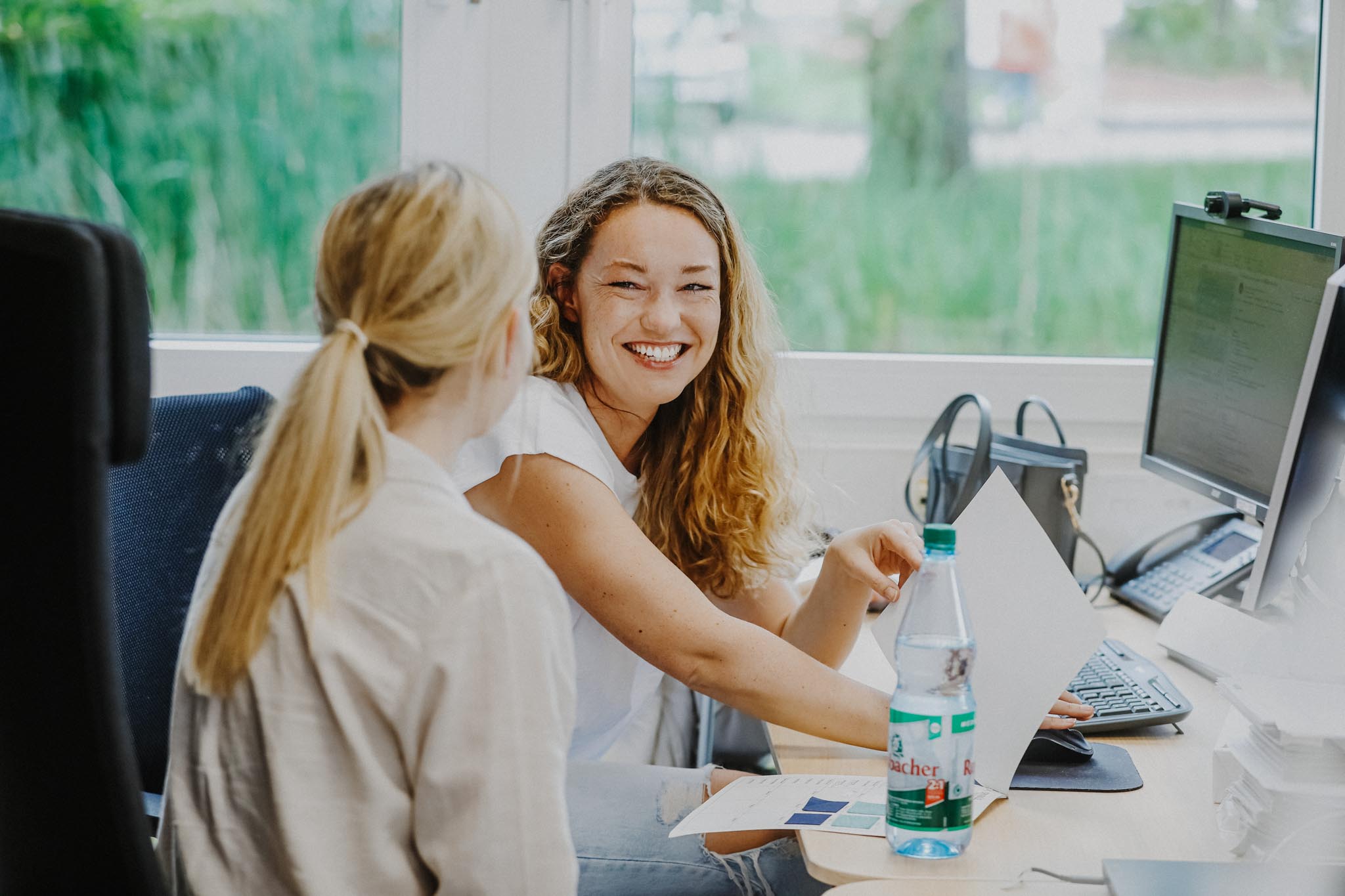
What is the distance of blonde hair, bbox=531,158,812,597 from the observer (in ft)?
4.77

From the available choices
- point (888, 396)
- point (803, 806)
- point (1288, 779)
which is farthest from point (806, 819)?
point (888, 396)

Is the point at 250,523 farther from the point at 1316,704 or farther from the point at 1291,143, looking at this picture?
the point at 1291,143

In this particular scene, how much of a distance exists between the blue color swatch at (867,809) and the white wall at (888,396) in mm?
1048

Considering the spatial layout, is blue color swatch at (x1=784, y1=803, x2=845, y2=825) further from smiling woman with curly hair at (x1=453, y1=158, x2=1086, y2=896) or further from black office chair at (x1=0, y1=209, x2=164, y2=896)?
black office chair at (x1=0, y1=209, x2=164, y2=896)

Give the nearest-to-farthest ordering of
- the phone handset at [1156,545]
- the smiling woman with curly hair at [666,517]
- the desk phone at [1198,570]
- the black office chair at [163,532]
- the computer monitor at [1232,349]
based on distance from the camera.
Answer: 1. the smiling woman with curly hair at [666,517]
2. the black office chair at [163,532]
3. the computer monitor at [1232,349]
4. the desk phone at [1198,570]
5. the phone handset at [1156,545]

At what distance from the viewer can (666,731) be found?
1.68m

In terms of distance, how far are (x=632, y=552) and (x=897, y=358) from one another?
1060 millimetres

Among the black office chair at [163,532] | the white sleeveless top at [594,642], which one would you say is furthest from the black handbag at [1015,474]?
the black office chair at [163,532]

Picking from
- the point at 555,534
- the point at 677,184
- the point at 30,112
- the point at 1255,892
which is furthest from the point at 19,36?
the point at 1255,892

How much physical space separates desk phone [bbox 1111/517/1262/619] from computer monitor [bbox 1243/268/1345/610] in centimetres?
41

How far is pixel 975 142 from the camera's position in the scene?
7.22ft

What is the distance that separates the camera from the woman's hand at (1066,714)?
1.16m

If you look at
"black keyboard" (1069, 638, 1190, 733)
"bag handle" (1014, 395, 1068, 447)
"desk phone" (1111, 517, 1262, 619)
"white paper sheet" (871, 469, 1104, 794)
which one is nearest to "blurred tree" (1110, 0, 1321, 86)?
"bag handle" (1014, 395, 1068, 447)

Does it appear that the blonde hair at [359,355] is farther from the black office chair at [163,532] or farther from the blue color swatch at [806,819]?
the black office chair at [163,532]
